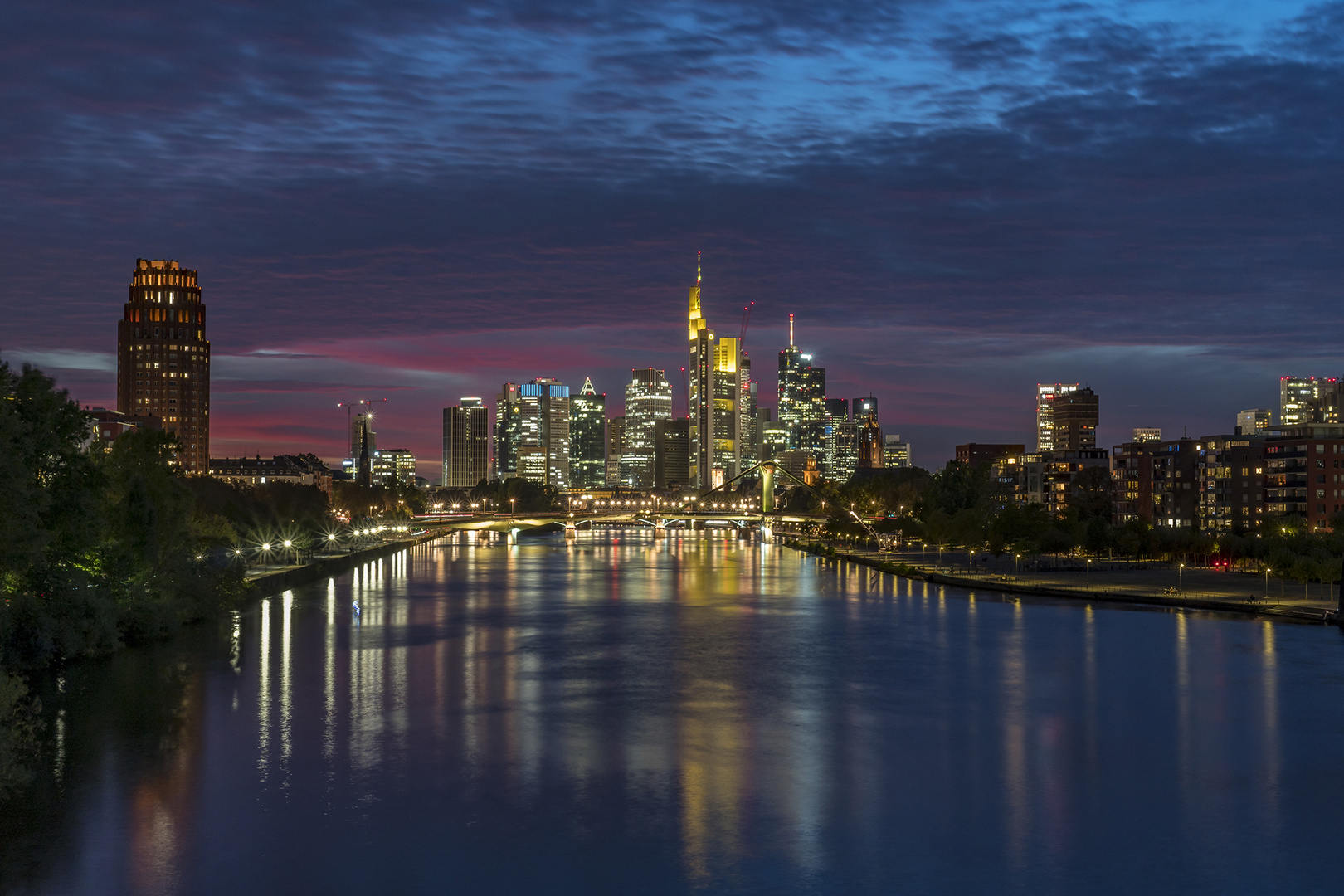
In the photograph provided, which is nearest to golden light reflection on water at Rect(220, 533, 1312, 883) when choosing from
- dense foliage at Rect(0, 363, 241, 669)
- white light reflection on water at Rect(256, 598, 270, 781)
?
white light reflection on water at Rect(256, 598, 270, 781)

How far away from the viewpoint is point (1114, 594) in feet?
203

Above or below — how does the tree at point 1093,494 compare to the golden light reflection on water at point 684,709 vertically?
above

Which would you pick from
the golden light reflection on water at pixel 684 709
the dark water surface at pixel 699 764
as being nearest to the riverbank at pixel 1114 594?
the dark water surface at pixel 699 764

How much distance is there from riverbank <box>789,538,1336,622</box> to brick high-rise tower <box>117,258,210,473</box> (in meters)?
119

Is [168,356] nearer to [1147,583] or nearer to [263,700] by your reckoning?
[1147,583]

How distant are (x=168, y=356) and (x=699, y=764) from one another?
169 metres

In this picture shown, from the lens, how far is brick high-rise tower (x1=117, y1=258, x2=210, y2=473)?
582ft

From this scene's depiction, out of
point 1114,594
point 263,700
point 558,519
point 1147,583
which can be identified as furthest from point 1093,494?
point 263,700

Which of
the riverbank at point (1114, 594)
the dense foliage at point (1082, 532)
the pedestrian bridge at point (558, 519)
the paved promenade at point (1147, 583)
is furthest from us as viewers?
the pedestrian bridge at point (558, 519)

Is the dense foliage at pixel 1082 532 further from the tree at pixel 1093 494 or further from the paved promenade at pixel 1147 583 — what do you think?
the paved promenade at pixel 1147 583

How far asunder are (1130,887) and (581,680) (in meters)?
22.0

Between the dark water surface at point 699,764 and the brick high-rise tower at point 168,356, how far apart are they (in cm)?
13957

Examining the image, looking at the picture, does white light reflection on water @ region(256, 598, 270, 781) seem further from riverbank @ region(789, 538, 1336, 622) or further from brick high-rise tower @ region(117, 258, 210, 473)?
brick high-rise tower @ region(117, 258, 210, 473)

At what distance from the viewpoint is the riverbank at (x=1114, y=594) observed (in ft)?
170
